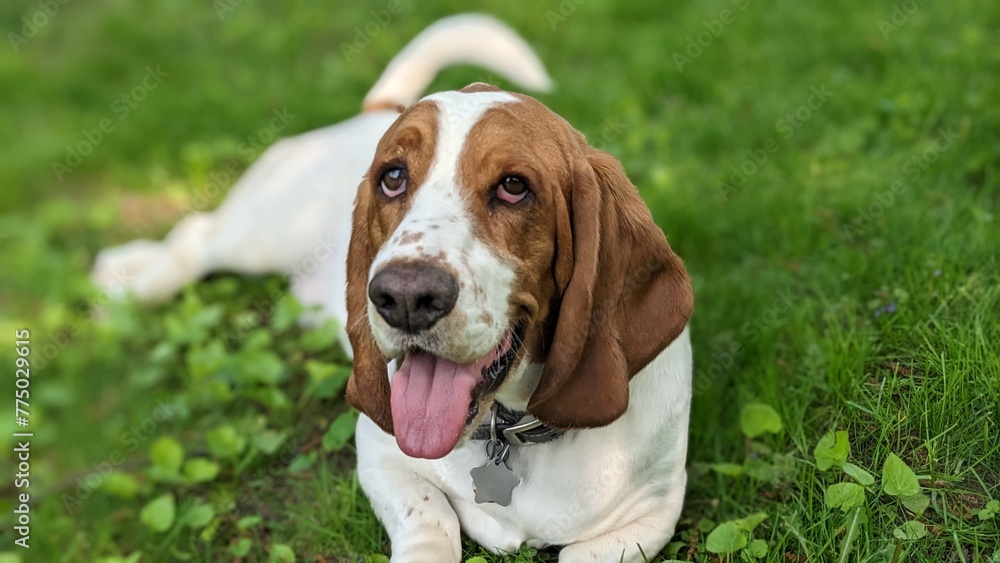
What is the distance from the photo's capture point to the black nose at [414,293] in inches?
85.5

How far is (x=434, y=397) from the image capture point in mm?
2420

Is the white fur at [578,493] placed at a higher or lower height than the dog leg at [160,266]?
higher

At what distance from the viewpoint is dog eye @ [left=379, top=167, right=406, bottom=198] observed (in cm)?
260

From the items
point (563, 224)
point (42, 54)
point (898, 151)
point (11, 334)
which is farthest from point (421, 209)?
point (42, 54)

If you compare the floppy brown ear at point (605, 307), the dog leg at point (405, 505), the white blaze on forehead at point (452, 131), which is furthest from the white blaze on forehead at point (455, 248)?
the dog leg at point (405, 505)

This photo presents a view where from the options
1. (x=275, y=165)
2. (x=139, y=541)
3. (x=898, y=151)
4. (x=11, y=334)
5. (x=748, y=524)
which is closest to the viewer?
(x=748, y=524)

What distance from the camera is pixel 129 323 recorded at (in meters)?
4.95

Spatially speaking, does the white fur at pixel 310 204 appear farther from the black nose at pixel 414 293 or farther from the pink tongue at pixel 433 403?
the black nose at pixel 414 293

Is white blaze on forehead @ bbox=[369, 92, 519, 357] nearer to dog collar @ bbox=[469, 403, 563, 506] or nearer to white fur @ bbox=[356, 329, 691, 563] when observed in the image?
dog collar @ bbox=[469, 403, 563, 506]

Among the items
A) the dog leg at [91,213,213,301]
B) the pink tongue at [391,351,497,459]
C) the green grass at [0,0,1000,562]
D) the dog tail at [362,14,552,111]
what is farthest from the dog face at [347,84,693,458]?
the dog leg at [91,213,213,301]

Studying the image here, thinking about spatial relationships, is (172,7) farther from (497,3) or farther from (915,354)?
(915,354)

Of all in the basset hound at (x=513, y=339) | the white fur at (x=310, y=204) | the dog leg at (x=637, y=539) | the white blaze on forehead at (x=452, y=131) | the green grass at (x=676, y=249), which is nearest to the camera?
the basset hound at (x=513, y=339)

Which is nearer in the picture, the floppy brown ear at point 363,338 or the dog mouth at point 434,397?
the dog mouth at point 434,397

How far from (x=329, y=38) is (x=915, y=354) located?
5752 mm
